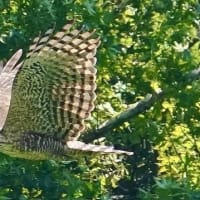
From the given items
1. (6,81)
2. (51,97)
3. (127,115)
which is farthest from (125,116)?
(51,97)

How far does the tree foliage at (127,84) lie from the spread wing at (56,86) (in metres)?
1.21


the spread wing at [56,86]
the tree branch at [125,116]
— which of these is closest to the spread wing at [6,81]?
the spread wing at [56,86]

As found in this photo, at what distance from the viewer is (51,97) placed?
6.30 meters

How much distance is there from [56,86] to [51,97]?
80 millimetres

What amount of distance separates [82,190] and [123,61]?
1.46m

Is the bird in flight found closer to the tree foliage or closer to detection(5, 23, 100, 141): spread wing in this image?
detection(5, 23, 100, 141): spread wing

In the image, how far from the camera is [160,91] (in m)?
8.58

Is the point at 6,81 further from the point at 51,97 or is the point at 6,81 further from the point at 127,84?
the point at 127,84

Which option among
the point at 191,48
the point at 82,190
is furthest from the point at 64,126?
the point at 191,48

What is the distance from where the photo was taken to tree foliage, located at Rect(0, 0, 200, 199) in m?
7.96

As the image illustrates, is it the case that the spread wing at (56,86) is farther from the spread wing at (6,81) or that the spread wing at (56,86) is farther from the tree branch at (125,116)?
the tree branch at (125,116)

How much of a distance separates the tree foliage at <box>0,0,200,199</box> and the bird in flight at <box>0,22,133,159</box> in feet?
3.99

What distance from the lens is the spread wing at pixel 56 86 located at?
19.6 feet

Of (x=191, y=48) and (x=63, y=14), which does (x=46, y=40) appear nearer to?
(x=63, y=14)
